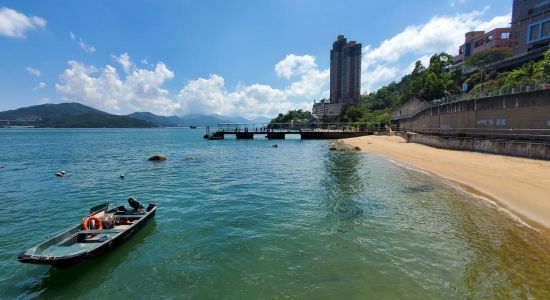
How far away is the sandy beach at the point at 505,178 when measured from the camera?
14593 millimetres

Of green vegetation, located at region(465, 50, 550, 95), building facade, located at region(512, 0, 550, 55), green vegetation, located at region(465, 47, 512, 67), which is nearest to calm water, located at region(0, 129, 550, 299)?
green vegetation, located at region(465, 50, 550, 95)

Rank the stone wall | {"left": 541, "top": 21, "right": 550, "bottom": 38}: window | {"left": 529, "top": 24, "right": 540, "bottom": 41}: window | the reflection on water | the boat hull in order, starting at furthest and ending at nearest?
{"left": 529, "top": 24, "right": 540, "bottom": 41}: window
{"left": 541, "top": 21, "right": 550, "bottom": 38}: window
the stone wall
the reflection on water
the boat hull

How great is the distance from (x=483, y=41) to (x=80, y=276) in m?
137

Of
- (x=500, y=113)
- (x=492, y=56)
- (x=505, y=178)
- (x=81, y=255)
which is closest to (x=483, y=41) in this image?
(x=492, y=56)

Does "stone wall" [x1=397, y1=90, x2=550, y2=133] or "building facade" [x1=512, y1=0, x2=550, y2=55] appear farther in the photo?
"building facade" [x1=512, y1=0, x2=550, y2=55]

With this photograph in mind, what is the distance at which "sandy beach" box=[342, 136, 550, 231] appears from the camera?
14.6 metres

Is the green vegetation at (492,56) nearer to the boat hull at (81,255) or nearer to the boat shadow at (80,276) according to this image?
the boat hull at (81,255)

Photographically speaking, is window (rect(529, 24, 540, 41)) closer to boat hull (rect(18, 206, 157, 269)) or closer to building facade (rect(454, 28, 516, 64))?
building facade (rect(454, 28, 516, 64))

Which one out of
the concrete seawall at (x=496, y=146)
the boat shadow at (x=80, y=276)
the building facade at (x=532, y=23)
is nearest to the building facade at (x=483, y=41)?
the building facade at (x=532, y=23)

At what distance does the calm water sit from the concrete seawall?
11.3 meters

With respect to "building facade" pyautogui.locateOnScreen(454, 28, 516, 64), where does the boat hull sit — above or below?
below

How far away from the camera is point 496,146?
2898 centimetres

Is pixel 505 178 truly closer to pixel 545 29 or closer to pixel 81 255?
pixel 81 255

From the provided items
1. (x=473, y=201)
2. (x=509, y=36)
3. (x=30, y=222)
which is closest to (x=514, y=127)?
(x=473, y=201)
